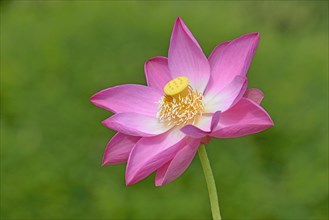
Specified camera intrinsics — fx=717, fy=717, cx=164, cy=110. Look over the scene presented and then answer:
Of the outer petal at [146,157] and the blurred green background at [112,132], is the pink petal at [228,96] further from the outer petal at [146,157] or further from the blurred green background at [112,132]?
the blurred green background at [112,132]

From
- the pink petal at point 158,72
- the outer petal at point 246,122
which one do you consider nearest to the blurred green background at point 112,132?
the pink petal at point 158,72

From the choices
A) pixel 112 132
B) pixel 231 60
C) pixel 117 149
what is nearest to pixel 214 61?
pixel 231 60

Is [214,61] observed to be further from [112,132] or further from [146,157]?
[112,132]

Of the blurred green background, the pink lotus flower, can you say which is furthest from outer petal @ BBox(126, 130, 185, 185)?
the blurred green background

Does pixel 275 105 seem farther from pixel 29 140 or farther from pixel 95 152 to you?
pixel 29 140

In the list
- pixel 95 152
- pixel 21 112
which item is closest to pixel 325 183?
pixel 95 152

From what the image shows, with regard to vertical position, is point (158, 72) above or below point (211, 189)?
above
